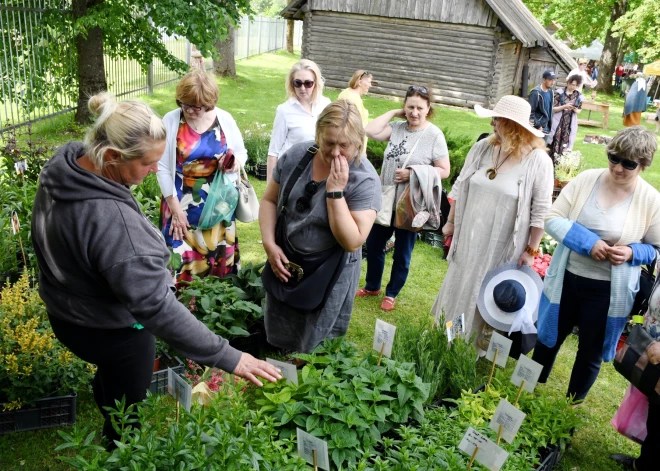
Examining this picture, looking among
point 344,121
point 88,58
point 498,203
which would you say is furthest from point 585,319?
point 88,58

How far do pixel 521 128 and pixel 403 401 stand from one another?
1882mm

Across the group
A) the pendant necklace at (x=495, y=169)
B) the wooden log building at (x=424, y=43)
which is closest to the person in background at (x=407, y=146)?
the pendant necklace at (x=495, y=169)

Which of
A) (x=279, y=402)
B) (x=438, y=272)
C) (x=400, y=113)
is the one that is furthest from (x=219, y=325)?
(x=438, y=272)

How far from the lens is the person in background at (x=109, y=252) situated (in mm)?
1855

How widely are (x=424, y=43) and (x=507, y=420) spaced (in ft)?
57.1

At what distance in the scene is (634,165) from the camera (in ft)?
9.65

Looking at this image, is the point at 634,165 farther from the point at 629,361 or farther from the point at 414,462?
the point at 414,462

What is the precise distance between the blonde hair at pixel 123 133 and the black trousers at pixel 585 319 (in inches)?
97.6

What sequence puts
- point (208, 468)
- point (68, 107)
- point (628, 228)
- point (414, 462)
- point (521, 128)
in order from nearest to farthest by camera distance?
point (208, 468) < point (414, 462) < point (628, 228) < point (521, 128) < point (68, 107)

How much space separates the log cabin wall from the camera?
1766cm

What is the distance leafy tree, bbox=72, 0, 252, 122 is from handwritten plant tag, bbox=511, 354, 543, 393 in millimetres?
7266

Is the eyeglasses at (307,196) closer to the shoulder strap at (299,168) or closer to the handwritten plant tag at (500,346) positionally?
the shoulder strap at (299,168)

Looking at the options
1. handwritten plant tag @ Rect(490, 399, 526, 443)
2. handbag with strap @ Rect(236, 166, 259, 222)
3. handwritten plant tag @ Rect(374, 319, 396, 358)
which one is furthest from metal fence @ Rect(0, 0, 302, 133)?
handwritten plant tag @ Rect(490, 399, 526, 443)

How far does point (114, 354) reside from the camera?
214 cm
